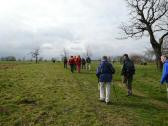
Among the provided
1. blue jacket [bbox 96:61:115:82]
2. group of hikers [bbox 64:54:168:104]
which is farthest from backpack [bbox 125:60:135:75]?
blue jacket [bbox 96:61:115:82]

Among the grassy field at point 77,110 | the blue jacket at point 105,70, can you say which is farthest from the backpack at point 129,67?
the blue jacket at point 105,70

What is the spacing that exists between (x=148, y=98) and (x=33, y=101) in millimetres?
6124

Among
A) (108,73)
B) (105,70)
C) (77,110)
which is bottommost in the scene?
(77,110)

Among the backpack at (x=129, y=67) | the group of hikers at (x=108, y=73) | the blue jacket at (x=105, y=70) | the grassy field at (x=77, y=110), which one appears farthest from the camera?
the backpack at (x=129, y=67)

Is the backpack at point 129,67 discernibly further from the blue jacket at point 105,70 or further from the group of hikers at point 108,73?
the blue jacket at point 105,70

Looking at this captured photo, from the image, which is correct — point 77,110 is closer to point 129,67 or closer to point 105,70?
point 105,70

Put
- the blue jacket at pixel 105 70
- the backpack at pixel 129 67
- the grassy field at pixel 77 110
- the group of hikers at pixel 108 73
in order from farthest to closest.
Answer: the backpack at pixel 129 67 < the blue jacket at pixel 105 70 < the group of hikers at pixel 108 73 < the grassy field at pixel 77 110

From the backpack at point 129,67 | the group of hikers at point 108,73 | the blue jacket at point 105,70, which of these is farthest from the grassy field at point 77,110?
the backpack at point 129,67

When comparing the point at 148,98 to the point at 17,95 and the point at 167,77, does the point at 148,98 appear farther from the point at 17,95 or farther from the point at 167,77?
the point at 17,95

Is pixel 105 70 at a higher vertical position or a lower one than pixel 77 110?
higher

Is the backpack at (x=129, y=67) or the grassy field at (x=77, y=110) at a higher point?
the backpack at (x=129, y=67)

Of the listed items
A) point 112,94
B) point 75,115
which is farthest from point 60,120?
point 112,94

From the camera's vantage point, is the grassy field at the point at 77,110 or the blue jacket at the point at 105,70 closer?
the grassy field at the point at 77,110

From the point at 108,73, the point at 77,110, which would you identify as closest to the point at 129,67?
the point at 108,73
